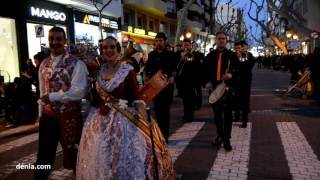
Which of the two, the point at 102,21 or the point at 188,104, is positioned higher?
the point at 102,21

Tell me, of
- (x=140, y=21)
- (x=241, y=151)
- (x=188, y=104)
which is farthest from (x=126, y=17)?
(x=241, y=151)

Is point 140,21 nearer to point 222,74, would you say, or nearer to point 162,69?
point 162,69

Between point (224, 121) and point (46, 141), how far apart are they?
3.36 meters

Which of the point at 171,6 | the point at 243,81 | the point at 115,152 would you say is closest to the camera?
the point at 115,152

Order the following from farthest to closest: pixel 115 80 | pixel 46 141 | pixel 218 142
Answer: pixel 218 142 < pixel 46 141 < pixel 115 80

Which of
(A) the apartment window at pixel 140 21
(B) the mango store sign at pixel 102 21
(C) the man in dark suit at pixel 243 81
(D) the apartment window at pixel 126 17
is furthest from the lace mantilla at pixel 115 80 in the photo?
(A) the apartment window at pixel 140 21

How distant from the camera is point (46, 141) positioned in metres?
4.76

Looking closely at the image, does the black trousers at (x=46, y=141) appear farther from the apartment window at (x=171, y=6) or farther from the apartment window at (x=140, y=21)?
the apartment window at (x=171, y=6)

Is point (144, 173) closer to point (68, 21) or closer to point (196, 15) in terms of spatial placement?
point (68, 21)

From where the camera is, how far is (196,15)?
64438 millimetres

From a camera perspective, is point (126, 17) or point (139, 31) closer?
point (126, 17)

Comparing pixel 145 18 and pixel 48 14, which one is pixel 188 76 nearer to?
pixel 48 14

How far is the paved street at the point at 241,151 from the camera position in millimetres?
6059

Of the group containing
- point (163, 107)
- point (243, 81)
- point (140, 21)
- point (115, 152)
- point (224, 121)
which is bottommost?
point (224, 121)
